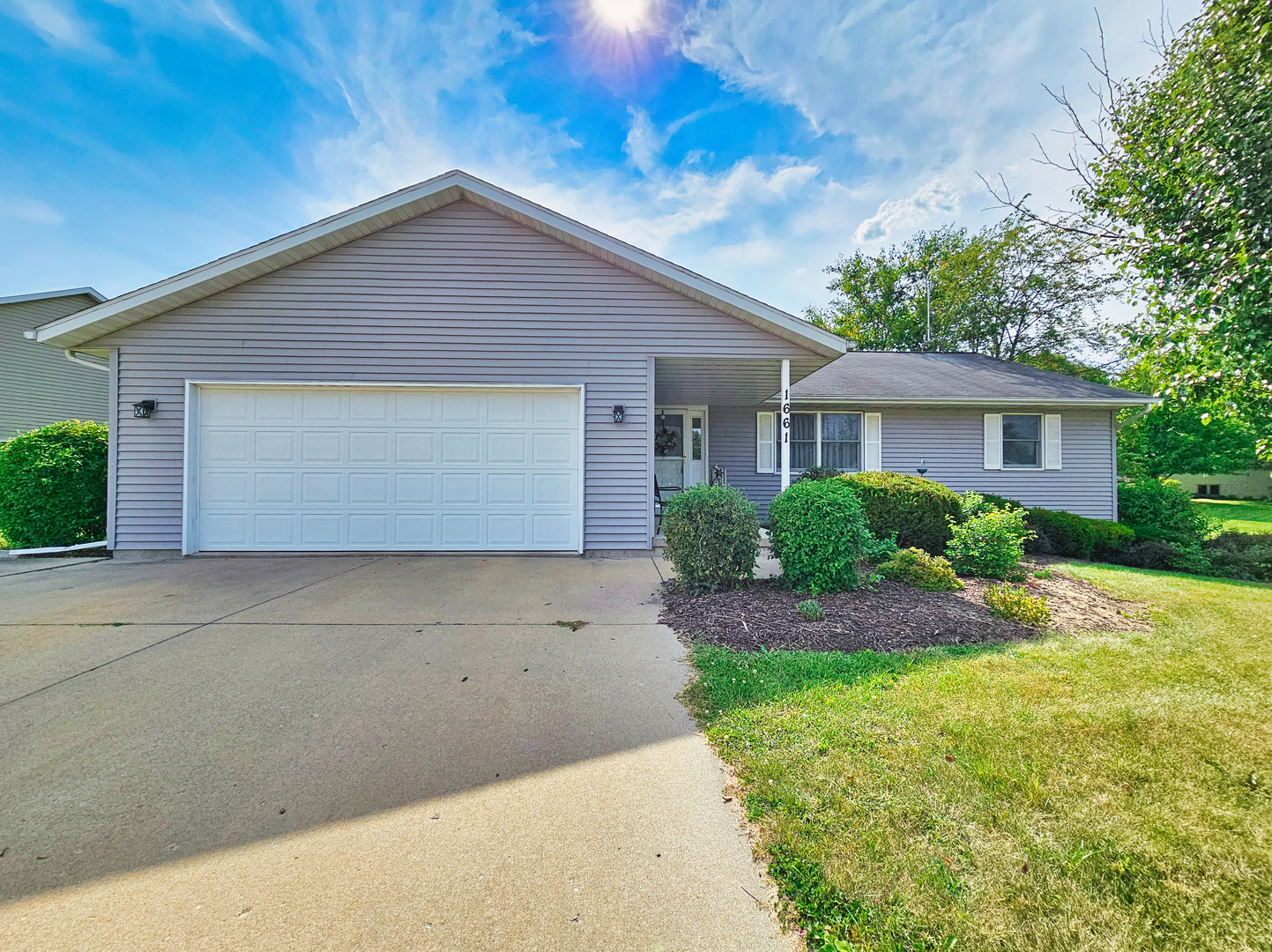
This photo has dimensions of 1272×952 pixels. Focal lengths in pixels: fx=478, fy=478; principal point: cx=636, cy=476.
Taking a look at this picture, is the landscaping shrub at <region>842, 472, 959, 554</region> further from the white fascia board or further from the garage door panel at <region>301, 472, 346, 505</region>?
the white fascia board

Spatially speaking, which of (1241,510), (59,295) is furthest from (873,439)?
(59,295)

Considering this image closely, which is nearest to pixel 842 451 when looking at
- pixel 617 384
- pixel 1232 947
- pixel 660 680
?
pixel 617 384

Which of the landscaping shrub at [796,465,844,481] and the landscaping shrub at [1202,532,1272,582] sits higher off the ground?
the landscaping shrub at [796,465,844,481]

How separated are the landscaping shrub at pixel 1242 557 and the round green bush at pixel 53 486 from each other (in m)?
16.6

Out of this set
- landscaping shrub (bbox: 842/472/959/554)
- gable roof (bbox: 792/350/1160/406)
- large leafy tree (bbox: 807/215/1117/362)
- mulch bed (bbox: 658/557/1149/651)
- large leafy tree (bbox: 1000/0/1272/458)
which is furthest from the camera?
large leafy tree (bbox: 807/215/1117/362)

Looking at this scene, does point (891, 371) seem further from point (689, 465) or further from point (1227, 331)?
point (1227, 331)

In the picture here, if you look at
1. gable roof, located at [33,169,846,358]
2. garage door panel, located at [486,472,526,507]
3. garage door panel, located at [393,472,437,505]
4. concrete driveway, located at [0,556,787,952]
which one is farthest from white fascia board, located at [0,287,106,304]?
concrete driveway, located at [0,556,787,952]

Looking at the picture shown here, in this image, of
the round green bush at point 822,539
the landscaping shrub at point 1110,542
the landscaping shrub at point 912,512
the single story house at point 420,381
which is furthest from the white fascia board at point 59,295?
the landscaping shrub at point 1110,542

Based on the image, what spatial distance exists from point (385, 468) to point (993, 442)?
11965mm

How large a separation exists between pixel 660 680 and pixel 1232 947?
2144mm

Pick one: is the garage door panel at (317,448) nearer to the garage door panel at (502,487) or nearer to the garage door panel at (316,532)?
the garage door panel at (316,532)

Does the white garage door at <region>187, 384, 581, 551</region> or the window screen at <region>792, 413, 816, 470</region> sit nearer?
the white garage door at <region>187, 384, 581, 551</region>

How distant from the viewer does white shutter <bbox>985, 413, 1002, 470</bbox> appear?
10469 millimetres

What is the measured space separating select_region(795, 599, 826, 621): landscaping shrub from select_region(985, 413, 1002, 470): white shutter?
912 centimetres
